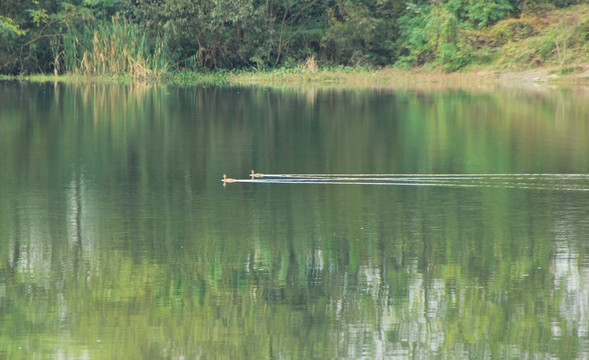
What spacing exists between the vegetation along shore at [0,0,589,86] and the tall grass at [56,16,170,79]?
0.06 metres

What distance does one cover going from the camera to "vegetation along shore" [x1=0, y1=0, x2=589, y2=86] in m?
39.7

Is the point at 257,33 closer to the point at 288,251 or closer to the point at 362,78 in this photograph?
the point at 362,78

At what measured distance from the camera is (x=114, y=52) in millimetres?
40812

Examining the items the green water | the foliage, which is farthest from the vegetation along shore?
the green water

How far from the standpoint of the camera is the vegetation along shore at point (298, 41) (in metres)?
39.7

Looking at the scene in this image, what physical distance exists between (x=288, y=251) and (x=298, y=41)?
38.8 metres

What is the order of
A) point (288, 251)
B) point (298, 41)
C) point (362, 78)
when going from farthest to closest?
point (298, 41) < point (362, 78) < point (288, 251)

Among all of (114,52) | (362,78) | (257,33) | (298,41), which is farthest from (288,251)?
(298,41)

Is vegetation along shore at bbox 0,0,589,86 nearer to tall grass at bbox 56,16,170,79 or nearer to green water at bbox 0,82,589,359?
tall grass at bbox 56,16,170,79

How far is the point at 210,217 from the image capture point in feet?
32.3

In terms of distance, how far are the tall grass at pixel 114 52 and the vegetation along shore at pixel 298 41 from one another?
0.20ft

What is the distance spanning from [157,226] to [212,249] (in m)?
1.23

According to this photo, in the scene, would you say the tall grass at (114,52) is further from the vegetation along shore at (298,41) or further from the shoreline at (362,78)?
the shoreline at (362,78)

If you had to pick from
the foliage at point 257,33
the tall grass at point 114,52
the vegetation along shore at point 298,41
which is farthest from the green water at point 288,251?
the foliage at point 257,33
